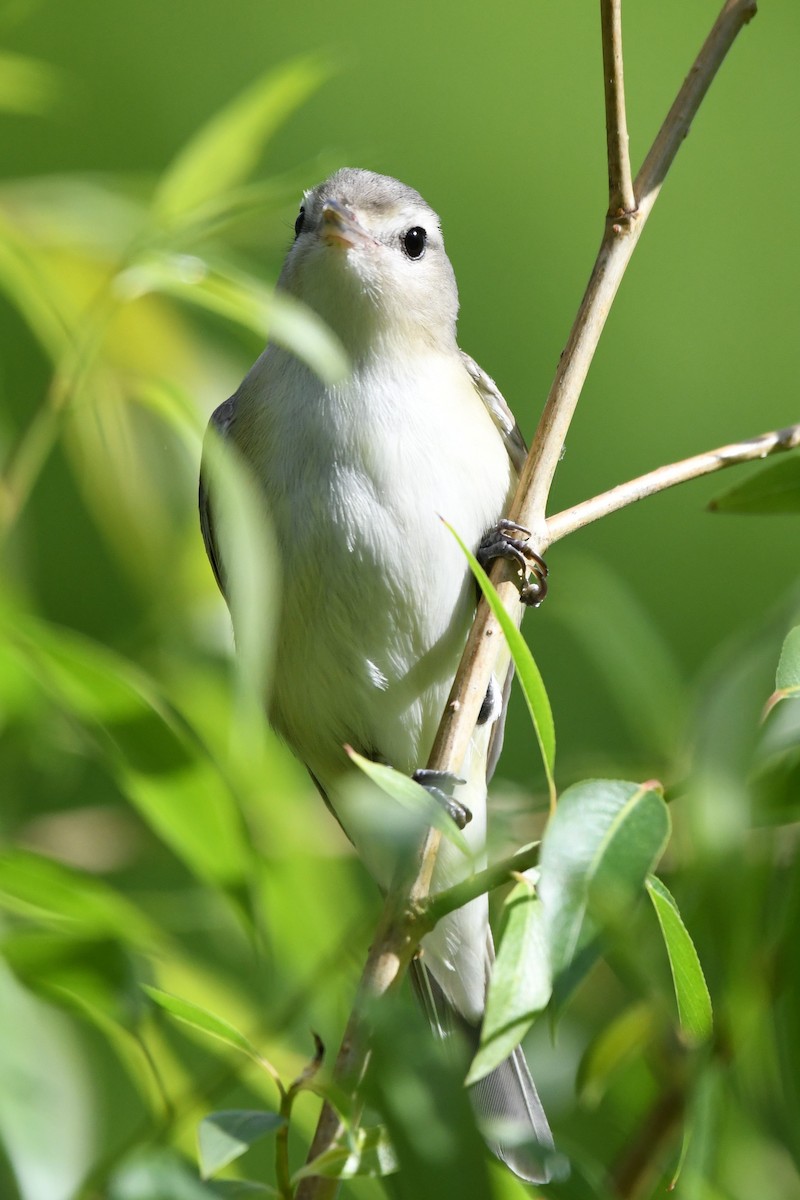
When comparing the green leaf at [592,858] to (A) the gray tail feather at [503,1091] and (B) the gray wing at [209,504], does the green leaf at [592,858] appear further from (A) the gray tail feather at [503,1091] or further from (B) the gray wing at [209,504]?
(B) the gray wing at [209,504]

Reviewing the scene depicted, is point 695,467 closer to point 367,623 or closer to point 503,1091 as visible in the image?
point 367,623

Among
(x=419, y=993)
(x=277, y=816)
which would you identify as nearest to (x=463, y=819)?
(x=277, y=816)

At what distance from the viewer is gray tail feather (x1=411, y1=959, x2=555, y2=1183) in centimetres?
130

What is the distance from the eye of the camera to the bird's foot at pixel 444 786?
43.8 inches

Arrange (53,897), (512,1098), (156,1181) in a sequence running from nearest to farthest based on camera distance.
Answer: (156,1181) → (53,897) → (512,1098)

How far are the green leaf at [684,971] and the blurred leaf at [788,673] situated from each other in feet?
0.48

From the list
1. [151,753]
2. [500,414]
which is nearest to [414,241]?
[500,414]

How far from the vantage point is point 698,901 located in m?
0.73

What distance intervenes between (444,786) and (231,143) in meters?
0.70

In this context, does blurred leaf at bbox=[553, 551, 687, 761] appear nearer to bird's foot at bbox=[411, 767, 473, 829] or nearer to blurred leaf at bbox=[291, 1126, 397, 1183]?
bird's foot at bbox=[411, 767, 473, 829]

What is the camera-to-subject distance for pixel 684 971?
837 mm

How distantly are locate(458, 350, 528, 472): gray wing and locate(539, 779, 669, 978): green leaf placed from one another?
4.12 ft

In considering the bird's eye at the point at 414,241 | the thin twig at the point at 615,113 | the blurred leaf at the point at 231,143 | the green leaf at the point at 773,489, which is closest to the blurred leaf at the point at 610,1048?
the green leaf at the point at 773,489

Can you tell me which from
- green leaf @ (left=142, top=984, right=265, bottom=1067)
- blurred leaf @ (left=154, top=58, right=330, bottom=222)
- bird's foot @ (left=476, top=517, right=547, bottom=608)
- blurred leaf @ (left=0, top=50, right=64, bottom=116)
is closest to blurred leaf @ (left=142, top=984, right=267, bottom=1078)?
green leaf @ (left=142, top=984, right=265, bottom=1067)
